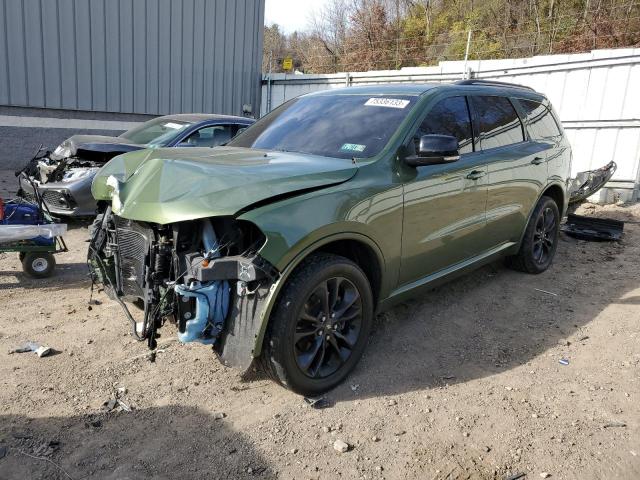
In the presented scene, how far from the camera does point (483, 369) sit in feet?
11.7

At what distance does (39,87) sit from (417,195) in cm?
1107

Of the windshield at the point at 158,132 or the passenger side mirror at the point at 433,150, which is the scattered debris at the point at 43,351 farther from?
the windshield at the point at 158,132

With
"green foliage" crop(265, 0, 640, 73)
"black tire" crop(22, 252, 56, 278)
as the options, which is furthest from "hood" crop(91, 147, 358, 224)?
"green foliage" crop(265, 0, 640, 73)

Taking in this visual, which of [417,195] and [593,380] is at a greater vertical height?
[417,195]

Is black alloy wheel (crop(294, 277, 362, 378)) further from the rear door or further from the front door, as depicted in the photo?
the rear door

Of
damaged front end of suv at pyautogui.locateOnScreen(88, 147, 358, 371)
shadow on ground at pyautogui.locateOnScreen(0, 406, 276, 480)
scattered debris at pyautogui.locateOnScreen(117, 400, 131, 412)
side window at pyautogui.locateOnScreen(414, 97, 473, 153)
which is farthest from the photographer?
side window at pyautogui.locateOnScreen(414, 97, 473, 153)

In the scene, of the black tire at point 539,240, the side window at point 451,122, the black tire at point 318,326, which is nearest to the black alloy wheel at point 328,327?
the black tire at point 318,326

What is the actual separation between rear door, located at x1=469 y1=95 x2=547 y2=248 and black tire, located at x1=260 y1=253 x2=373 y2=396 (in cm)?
173

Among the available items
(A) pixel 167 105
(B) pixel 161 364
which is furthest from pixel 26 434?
(A) pixel 167 105

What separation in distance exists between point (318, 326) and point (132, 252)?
1.26m

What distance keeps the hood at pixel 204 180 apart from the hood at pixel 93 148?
12.5 feet

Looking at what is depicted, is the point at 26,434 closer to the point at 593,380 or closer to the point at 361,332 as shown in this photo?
the point at 361,332

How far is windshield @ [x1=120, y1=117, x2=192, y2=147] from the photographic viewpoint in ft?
23.7

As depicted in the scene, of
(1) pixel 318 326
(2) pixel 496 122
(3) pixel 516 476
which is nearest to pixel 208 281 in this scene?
(1) pixel 318 326
